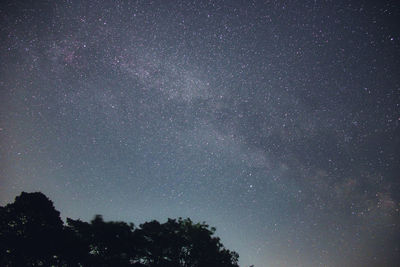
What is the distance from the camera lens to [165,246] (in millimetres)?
19641

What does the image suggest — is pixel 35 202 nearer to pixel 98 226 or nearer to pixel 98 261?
pixel 98 226

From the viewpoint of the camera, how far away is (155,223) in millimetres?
20484

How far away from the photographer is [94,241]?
17.8 meters

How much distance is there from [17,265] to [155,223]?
10626 mm

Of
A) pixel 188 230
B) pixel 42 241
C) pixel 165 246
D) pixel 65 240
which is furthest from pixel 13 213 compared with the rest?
pixel 188 230

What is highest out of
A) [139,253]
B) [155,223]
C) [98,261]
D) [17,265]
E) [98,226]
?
[155,223]

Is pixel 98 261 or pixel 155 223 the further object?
pixel 155 223

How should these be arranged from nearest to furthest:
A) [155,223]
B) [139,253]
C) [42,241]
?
[42,241], [139,253], [155,223]

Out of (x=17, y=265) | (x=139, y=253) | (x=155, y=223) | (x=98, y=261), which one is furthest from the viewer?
(x=155, y=223)

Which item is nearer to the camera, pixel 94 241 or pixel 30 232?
pixel 30 232

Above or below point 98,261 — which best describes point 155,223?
above

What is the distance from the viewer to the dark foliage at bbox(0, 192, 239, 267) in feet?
48.8

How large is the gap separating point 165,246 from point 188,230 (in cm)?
271

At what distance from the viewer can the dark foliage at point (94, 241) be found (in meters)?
14.9
